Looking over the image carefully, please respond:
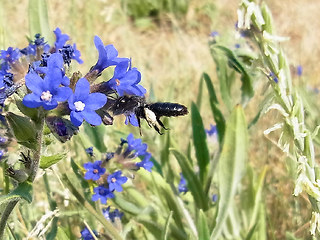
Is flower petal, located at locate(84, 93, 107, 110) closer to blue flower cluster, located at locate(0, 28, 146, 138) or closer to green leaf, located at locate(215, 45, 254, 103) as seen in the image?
blue flower cluster, located at locate(0, 28, 146, 138)

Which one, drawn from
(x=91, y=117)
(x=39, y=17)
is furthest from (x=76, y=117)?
(x=39, y=17)

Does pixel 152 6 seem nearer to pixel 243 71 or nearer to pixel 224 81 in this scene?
pixel 224 81

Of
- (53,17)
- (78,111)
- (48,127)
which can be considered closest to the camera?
(78,111)

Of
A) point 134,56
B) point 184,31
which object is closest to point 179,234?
point 134,56

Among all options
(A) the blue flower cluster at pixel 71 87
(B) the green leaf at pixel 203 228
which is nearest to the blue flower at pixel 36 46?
(A) the blue flower cluster at pixel 71 87

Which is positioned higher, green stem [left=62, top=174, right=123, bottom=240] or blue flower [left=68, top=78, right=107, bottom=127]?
blue flower [left=68, top=78, right=107, bottom=127]

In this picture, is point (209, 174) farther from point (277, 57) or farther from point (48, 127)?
point (48, 127)

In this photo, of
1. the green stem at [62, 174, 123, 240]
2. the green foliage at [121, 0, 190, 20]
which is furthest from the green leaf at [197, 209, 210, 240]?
the green foliage at [121, 0, 190, 20]
